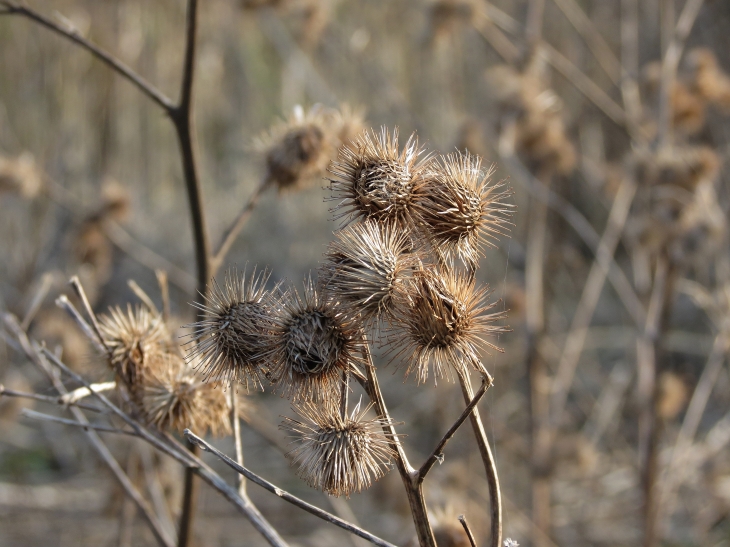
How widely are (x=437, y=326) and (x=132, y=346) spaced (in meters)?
0.65

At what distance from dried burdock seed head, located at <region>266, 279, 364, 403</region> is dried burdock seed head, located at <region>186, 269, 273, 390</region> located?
28 millimetres

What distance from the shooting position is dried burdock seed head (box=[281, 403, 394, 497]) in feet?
2.91

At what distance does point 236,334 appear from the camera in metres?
0.94

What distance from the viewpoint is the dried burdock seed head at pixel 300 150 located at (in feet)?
5.19

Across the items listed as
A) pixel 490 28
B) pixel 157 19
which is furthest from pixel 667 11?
pixel 157 19

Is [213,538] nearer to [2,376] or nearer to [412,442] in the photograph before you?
[412,442]

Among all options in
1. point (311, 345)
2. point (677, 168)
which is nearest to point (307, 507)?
point (311, 345)

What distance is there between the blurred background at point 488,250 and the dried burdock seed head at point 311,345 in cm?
44

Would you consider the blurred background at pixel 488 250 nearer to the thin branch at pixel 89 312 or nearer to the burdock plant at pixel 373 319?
the thin branch at pixel 89 312

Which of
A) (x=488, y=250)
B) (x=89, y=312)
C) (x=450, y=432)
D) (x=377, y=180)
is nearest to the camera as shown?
(x=450, y=432)

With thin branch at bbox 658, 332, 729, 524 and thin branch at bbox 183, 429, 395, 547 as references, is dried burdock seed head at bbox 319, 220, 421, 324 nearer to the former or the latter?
thin branch at bbox 183, 429, 395, 547

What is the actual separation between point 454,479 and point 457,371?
6.88 ft

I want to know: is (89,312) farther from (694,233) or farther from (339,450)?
(694,233)

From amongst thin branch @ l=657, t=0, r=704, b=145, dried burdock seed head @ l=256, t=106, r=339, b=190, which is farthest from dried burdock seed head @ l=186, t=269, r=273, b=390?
thin branch @ l=657, t=0, r=704, b=145
